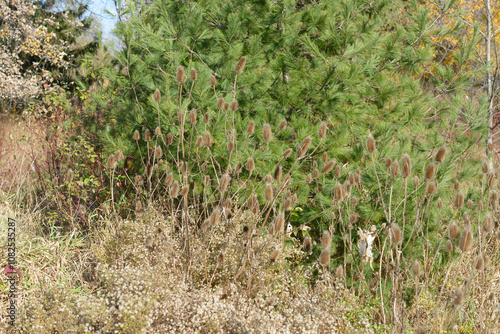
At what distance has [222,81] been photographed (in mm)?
3451

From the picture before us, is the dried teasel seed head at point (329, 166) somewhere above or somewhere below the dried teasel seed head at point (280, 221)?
above

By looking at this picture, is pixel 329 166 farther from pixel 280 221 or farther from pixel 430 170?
pixel 430 170

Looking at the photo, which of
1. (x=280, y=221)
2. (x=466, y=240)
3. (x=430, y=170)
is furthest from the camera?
(x=280, y=221)

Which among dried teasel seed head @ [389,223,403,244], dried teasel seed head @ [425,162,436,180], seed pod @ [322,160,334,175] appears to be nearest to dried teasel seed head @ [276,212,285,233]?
seed pod @ [322,160,334,175]

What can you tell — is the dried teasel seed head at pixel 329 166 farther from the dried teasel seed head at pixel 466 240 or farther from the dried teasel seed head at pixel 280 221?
the dried teasel seed head at pixel 466 240

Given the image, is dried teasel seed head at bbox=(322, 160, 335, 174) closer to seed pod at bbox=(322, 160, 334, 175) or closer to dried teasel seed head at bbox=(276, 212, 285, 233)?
seed pod at bbox=(322, 160, 334, 175)

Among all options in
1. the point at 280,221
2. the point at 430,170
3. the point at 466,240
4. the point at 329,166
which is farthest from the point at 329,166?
the point at 466,240

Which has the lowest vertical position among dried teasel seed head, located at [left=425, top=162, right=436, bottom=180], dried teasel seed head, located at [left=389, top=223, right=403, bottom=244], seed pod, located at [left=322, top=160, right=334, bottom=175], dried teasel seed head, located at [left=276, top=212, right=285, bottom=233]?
dried teasel seed head, located at [left=389, top=223, right=403, bottom=244]

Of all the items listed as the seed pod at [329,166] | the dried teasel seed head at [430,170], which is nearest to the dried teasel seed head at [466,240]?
the dried teasel seed head at [430,170]

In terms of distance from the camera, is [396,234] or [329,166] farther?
[329,166]

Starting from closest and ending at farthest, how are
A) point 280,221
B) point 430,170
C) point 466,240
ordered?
point 466,240
point 430,170
point 280,221

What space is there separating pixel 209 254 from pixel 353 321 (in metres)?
1.08

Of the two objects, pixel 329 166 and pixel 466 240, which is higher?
pixel 329 166

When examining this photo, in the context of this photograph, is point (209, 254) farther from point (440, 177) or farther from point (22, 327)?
point (440, 177)
